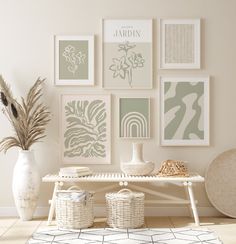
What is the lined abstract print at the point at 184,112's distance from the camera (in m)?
4.60

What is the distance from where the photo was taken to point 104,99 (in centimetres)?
464

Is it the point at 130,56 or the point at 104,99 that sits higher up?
the point at 130,56

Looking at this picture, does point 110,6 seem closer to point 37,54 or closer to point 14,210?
point 37,54

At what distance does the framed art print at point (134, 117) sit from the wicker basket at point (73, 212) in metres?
0.89

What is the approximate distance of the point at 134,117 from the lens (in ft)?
15.2

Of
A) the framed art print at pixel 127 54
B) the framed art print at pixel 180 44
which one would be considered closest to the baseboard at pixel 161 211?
the framed art print at pixel 127 54

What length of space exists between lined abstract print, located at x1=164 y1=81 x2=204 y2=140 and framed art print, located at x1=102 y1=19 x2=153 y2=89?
280 millimetres

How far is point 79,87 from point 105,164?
32.4 inches

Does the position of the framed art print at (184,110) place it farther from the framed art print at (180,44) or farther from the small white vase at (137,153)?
the small white vase at (137,153)

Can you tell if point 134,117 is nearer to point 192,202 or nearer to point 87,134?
point 87,134

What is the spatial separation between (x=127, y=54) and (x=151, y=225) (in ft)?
5.56

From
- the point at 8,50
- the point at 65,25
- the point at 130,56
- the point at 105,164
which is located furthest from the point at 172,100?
the point at 8,50

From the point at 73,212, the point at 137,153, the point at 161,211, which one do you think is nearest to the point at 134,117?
the point at 137,153

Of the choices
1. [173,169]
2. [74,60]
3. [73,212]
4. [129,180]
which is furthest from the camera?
[74,60]
